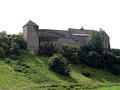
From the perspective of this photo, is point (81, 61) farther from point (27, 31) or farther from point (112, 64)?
point (27, 31)

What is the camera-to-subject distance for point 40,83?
232ft

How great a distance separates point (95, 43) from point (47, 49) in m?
14.1

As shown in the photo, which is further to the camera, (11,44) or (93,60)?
(93,60)

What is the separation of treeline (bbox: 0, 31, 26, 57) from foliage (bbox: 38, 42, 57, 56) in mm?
4388

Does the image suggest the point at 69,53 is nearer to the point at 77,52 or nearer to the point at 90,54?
the point at 77,52

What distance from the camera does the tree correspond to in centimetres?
9925

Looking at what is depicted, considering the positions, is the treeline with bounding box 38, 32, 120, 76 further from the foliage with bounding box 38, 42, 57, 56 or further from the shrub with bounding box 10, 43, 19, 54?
the shrub with bounding box 10, 43, 19, 54

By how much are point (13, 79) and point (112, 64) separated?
33.3m

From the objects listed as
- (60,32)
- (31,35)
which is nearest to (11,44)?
(31,35)

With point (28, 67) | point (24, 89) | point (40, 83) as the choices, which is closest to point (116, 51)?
point (28, 67)

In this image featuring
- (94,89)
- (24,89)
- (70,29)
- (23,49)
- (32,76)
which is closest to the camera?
(24,89)

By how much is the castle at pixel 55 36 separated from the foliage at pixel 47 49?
1.27m

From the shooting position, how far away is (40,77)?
74.1 m

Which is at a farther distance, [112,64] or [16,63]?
[112,64]
